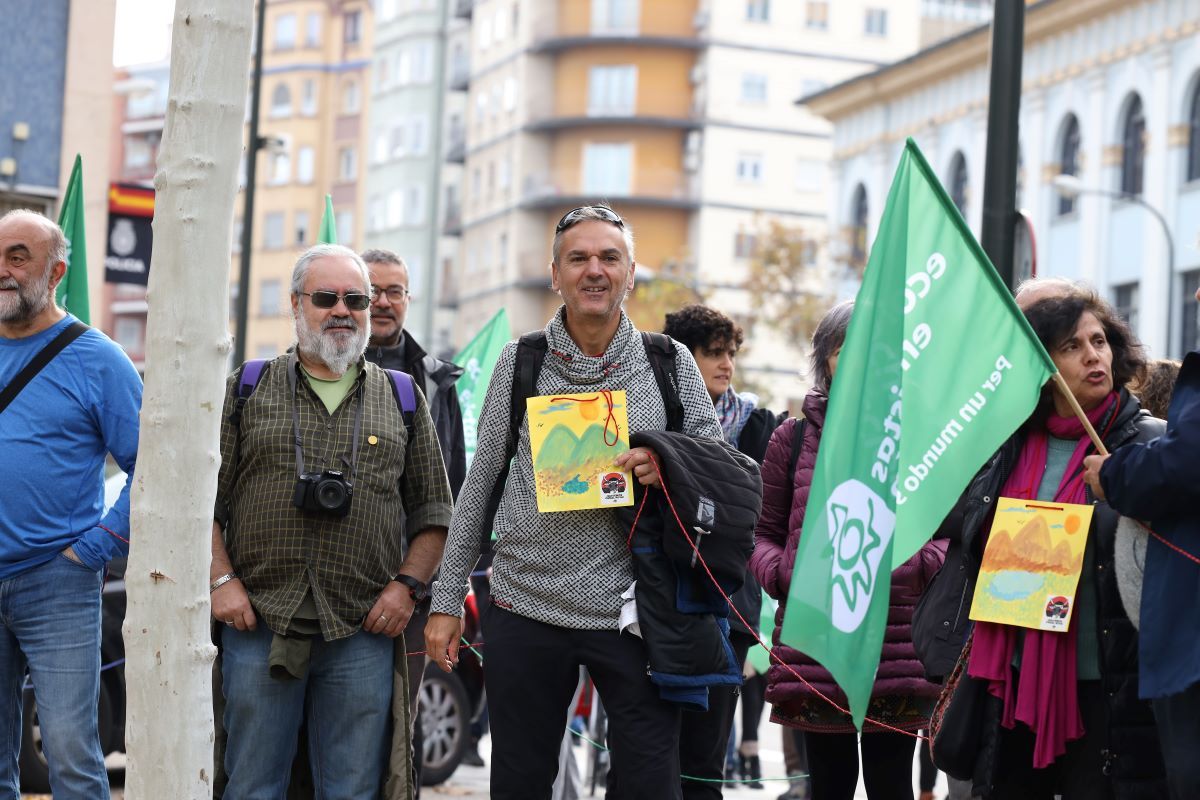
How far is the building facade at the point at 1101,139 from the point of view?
41750 mm

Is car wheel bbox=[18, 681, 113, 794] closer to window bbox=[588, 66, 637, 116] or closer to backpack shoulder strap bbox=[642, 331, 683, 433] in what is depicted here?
backpack shoulder strap bbox=[642, 331, 683, 433]

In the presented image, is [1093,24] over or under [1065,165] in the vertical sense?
over

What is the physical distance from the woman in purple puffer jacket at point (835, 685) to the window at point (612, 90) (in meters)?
77.9

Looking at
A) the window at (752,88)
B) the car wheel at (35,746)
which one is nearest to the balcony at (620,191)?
the window at (752,88)

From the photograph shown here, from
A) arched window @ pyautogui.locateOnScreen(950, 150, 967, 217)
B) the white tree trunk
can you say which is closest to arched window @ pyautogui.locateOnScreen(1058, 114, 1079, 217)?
arched window @ pyautogui.locateOnScreen(950, 150, 967, 217)

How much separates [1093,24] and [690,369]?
4139 cm

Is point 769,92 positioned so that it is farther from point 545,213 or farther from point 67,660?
point 67,660

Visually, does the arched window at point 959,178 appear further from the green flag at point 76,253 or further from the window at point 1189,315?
the green flag at point 76,253

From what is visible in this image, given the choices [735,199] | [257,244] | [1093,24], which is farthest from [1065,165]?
[257,244]

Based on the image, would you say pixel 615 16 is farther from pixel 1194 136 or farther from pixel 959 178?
pixel 1194 136

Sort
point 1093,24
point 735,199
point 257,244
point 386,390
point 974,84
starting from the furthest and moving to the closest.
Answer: point 257,244
point 735,199
point 974,84
point 1093,24
point 386,390

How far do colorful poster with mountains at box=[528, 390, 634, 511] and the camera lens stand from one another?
2.19 feet

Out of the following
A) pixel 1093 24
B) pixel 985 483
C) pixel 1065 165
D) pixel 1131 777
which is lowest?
pixel 1131 777

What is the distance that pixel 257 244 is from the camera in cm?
10144
